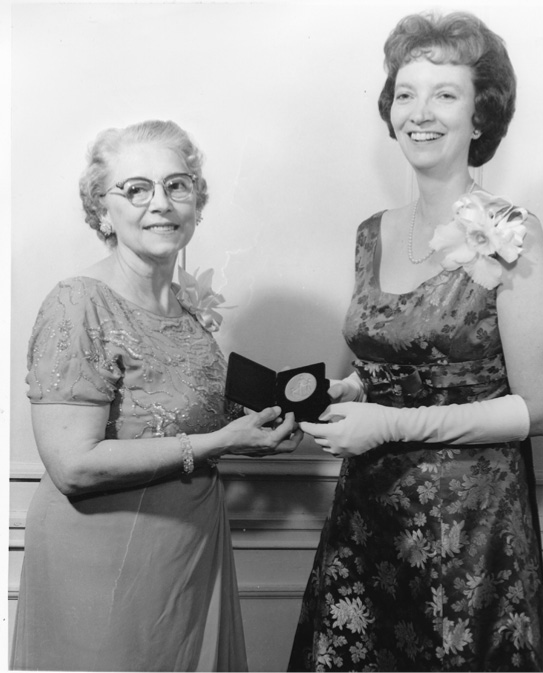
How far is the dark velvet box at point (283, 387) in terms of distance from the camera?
1389 mm

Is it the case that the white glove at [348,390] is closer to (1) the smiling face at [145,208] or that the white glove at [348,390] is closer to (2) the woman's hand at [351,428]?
(2) the woman's hand at [351,428]

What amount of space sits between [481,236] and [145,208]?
60cm

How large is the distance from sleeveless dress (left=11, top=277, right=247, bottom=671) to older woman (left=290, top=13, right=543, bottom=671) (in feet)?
0.85

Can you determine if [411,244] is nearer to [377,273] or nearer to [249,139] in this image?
[377,273]

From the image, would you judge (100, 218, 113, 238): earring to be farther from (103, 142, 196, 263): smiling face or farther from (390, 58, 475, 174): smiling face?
(390, 58, 475, 174): smiling face

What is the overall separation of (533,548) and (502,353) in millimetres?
345

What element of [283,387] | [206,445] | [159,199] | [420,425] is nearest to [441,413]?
[420,425]

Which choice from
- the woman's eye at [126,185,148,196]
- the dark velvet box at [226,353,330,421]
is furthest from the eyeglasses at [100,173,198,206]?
the dark velvet box at [226,353,330,421]

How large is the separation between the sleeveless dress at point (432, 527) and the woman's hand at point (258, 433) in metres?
0.15

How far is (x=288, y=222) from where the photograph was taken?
1.62 meters

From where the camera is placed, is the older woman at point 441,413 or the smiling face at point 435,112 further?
the smiling face at point 435,112

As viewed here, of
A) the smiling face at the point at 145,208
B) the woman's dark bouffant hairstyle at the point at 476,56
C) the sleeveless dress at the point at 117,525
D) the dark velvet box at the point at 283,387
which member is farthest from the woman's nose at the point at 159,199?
the woman's dark bouffant hairstyle at the point at 476,56

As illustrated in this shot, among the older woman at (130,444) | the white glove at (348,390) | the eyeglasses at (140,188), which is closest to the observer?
the older woman at (130,444)

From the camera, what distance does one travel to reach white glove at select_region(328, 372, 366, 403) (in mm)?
1482
